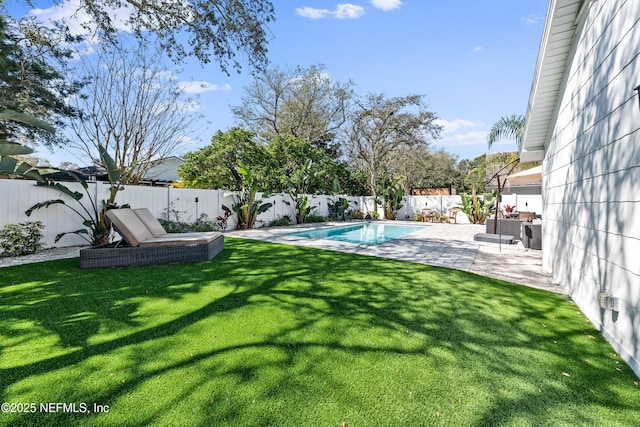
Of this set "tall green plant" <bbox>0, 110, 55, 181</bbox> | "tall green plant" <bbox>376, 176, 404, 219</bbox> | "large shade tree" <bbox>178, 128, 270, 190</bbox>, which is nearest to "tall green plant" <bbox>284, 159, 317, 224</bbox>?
"large shade tree" <bbox>178, 128, 270, 190</bbox>

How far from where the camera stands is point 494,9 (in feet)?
30.8

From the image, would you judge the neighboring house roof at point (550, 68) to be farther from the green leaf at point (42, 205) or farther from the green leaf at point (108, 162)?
the green leaf at point (42, 205)

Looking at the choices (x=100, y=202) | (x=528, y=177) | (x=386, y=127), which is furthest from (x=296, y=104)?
(x=528, y=177)

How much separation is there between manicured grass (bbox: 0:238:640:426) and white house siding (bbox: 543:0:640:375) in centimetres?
44

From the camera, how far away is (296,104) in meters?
25.4

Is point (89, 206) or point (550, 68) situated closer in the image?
point (550, 68)

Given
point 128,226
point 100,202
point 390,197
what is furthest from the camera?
point 390,197

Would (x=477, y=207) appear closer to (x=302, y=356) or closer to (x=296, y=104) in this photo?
(x=296, y=104)

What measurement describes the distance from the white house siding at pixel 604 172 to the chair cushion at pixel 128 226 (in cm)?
727

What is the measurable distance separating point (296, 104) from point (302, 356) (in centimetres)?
2538

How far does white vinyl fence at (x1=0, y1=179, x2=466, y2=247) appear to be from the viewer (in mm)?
6980

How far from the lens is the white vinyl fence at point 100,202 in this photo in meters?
6.98

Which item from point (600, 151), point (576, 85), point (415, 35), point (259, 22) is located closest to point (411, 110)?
point (415, 35)

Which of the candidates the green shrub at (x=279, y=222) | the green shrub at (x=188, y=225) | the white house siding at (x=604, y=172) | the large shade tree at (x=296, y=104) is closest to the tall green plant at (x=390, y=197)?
the green shrub at (x=279, y=222)
